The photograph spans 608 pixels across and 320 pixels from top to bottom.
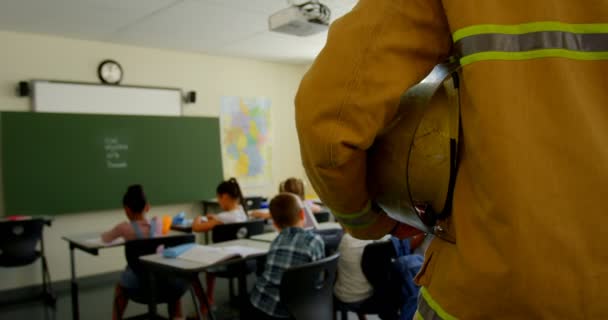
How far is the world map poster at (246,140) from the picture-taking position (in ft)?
22.9

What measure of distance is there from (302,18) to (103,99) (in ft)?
9.34

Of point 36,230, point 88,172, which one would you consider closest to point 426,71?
point 36,230

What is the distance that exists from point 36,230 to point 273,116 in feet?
12.0

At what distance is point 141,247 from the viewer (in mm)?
3424

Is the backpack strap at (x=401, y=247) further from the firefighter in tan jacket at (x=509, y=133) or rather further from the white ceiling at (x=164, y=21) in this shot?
the white ceiling at (x=164, y=21)

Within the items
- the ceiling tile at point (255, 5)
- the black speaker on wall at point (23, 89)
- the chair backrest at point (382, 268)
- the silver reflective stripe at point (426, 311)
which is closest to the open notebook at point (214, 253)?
the chair backrest at point (382, 268)

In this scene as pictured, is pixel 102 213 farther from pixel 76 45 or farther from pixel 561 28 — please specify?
pixel 561 28

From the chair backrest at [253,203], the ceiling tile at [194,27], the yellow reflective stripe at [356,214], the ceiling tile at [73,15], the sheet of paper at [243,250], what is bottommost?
the chair backrest at [253,203]

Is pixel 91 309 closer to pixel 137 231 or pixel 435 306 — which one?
pixel 137 231

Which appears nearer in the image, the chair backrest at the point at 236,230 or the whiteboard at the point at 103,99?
the chair backrest at the point at 236,230

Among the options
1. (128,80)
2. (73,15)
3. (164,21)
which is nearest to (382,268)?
(164,21)

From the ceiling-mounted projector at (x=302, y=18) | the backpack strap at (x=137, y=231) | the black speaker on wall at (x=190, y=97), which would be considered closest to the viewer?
the backpack strap at (x=137, y=231)

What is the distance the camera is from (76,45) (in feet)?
18.9

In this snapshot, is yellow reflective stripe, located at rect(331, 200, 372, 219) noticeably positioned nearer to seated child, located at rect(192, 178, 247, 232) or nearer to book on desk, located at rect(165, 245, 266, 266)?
book on desk, located at rect(165, 245, 266, 266)
